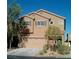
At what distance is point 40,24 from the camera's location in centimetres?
210

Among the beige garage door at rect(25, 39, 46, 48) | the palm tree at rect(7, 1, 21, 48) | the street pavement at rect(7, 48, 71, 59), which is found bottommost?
the street pavement at rect(7, 48, 71, 59)

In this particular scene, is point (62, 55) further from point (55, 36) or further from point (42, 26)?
point (42, 26)

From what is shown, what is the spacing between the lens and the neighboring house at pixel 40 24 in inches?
81.3

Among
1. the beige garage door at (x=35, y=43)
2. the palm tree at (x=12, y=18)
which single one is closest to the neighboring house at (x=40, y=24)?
the beige garage door at (x=35, y=43)

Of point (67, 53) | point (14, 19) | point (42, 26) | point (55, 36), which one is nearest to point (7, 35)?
point (14, 19)

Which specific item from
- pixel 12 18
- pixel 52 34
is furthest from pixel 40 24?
pixel 12 18

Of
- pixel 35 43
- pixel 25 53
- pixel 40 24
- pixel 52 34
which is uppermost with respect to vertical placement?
pixel 40 24

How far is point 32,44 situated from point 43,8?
16.5 inches

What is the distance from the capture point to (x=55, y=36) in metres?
2.07

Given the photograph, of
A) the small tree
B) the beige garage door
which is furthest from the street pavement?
the small tree

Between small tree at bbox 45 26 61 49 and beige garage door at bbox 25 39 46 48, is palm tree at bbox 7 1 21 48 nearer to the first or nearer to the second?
beige garage door at bbox 25 39 46 48

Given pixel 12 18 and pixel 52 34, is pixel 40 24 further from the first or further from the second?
pixel 12 18

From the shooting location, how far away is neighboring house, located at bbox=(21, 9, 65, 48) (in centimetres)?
206
